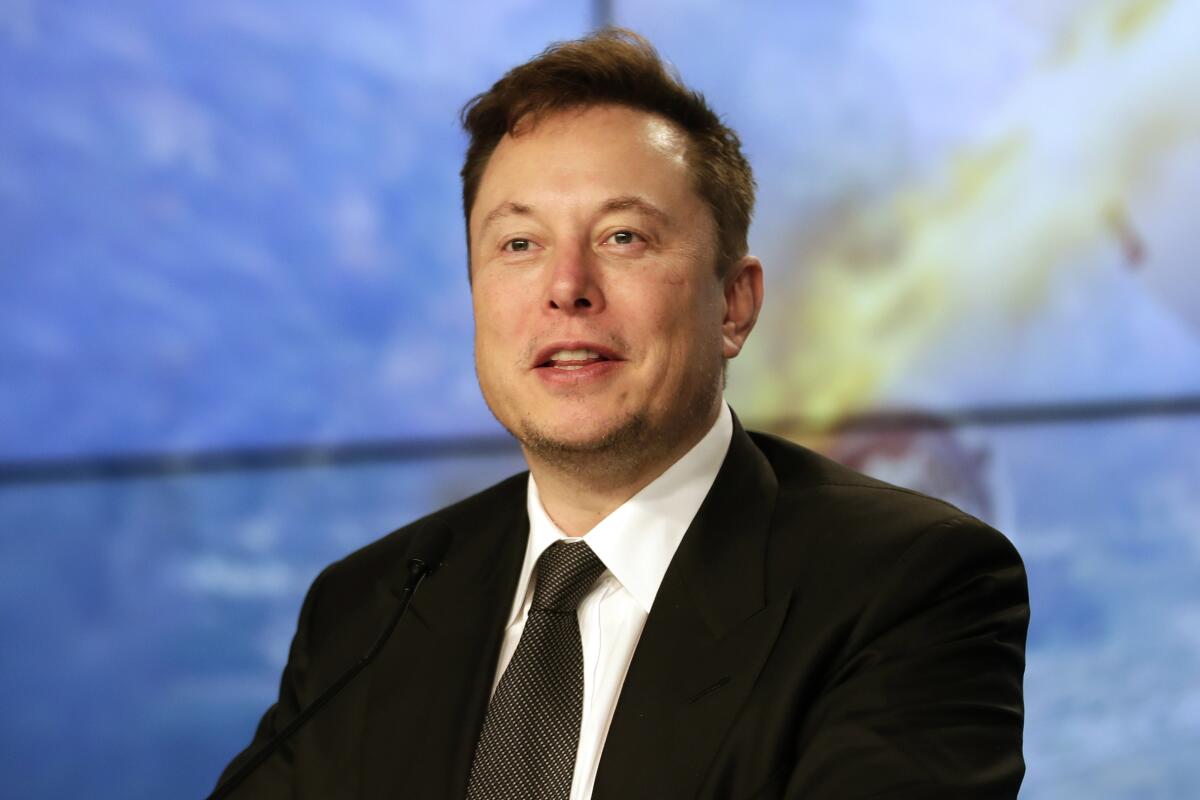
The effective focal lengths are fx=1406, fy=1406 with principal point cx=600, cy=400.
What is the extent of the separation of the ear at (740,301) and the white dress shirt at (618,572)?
0.12 m

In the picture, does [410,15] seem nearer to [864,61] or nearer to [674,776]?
[864,61]

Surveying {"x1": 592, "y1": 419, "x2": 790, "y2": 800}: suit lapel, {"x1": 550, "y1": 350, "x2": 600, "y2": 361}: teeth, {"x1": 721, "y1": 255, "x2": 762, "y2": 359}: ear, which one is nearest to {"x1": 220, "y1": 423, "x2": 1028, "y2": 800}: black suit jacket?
{"x1": 592, "y1": 419, "x2": 790, "y2": 800}: suit lapel

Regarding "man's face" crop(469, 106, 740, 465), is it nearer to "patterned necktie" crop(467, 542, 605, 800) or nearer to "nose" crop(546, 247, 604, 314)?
"nose" crop(546, 247, 604, 314)

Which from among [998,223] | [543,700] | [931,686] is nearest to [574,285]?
[543,700]

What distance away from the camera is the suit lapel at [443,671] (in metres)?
1.65

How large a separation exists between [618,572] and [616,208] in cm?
44

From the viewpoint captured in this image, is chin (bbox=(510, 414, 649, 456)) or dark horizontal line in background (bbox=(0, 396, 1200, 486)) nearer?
chin (bbox=(510, 414, 649, 456))

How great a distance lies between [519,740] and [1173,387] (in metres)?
2.99

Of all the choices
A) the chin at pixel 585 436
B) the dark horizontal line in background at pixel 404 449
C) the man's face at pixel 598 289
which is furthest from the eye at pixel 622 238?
the dark horizontal line in background at pixel 404 449

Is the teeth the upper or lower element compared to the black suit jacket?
upper

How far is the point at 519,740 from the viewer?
1.61 meters

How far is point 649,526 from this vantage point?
172 cm

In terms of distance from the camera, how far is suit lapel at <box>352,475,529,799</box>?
165 cm

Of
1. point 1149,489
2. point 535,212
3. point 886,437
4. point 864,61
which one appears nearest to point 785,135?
point 864,61
